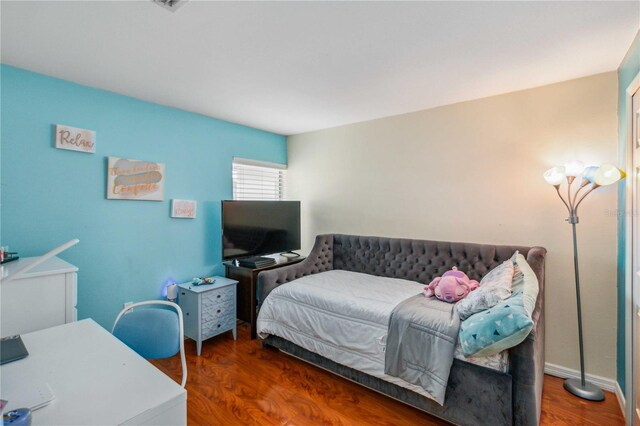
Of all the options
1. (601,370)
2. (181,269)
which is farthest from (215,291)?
(601,370)

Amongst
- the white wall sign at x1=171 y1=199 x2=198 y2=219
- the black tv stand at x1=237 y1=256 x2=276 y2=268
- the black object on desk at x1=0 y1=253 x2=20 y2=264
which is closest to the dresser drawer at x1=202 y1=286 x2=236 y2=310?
the black tv stand at x1=237 y1=256 x2=276 y2=268

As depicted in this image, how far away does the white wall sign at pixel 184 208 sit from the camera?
311 centimetres

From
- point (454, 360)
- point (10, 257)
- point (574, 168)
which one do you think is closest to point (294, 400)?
point (454, 360)

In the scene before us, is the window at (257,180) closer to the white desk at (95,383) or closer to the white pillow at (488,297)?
the white desk at (95,383)

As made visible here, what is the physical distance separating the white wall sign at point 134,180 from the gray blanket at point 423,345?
2479 millimetres

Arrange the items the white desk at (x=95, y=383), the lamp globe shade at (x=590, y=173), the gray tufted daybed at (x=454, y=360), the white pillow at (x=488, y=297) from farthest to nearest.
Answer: the lamp globe shade at (x=590, y=173) < the white pillow at (x=488, y=297) < the gray tufted daybed at (x=454, y=360) < the white desk at (x=95, y=383)

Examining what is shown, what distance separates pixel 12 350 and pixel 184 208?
2045 mm

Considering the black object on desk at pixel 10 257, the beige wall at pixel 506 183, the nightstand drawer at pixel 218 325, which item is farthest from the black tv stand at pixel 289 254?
the black object on desk at pixel 10 257

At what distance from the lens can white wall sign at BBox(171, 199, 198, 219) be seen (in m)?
3.11

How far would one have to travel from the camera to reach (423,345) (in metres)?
1.97

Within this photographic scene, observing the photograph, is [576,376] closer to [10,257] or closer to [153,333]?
[153,333]

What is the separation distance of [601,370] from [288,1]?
3.39 meters

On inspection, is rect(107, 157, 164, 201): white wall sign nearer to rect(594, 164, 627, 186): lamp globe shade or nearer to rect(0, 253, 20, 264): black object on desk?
rect(0, 253, 20, 264): black object on desk

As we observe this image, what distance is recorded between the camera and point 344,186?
12.6 ft
